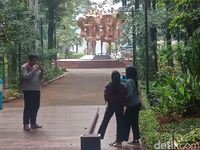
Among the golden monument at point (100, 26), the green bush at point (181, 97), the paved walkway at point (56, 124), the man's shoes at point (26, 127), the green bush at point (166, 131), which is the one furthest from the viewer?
the golden monument at point (100, 26)

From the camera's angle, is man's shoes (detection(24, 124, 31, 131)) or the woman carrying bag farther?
man's shoes (detection(24, 124, 31, 131))

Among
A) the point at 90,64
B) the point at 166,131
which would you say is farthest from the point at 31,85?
the point at 90,64

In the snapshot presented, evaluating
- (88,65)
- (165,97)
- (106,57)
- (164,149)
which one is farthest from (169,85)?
(106,57)

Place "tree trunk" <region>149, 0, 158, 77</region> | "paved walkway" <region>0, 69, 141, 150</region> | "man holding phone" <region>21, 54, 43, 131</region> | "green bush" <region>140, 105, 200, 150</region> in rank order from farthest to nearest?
"tree trunk" <region>149, 0, 158, 77</region> < "man holding phone" <region>21, 54, 43, 131</region> < "paved walkway" <region>0, 69, 141, 150</region> < "green bush" <region>140, 105, 200, 150</region>

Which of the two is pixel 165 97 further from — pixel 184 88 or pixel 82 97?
pixel 82 97

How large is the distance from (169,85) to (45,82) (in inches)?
754

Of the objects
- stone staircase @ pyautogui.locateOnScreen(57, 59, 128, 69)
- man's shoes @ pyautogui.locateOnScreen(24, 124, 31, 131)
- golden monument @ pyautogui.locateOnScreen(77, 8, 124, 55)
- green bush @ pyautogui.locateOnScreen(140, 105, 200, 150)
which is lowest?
stone staircase @ pyautogui.locateOnScreen(57, 59, 128, 69)

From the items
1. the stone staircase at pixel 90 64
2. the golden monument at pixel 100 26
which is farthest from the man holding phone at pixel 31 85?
the golden monument at pixel 100 26

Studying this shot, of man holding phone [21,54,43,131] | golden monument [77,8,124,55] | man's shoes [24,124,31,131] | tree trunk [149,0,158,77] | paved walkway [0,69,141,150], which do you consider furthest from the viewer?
golden monument [77,8,124,55]

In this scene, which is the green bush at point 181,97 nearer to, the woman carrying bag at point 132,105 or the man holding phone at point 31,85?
the woman carrying bag at point 132,105

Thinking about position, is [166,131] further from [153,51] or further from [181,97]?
[153,51]

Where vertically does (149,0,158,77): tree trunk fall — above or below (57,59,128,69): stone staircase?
above

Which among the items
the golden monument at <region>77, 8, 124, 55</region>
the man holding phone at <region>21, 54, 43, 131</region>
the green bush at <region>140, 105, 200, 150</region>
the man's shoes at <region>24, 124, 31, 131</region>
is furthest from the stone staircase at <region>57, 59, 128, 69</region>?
the green bush at <region>140, 105, 200, 150</region>

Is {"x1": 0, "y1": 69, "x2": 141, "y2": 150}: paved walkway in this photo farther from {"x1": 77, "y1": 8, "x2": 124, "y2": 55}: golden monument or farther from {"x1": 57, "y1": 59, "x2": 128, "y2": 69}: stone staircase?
{"x1": 77, "y1": 8, "x2": 124, "y2": 55}: golden monument
